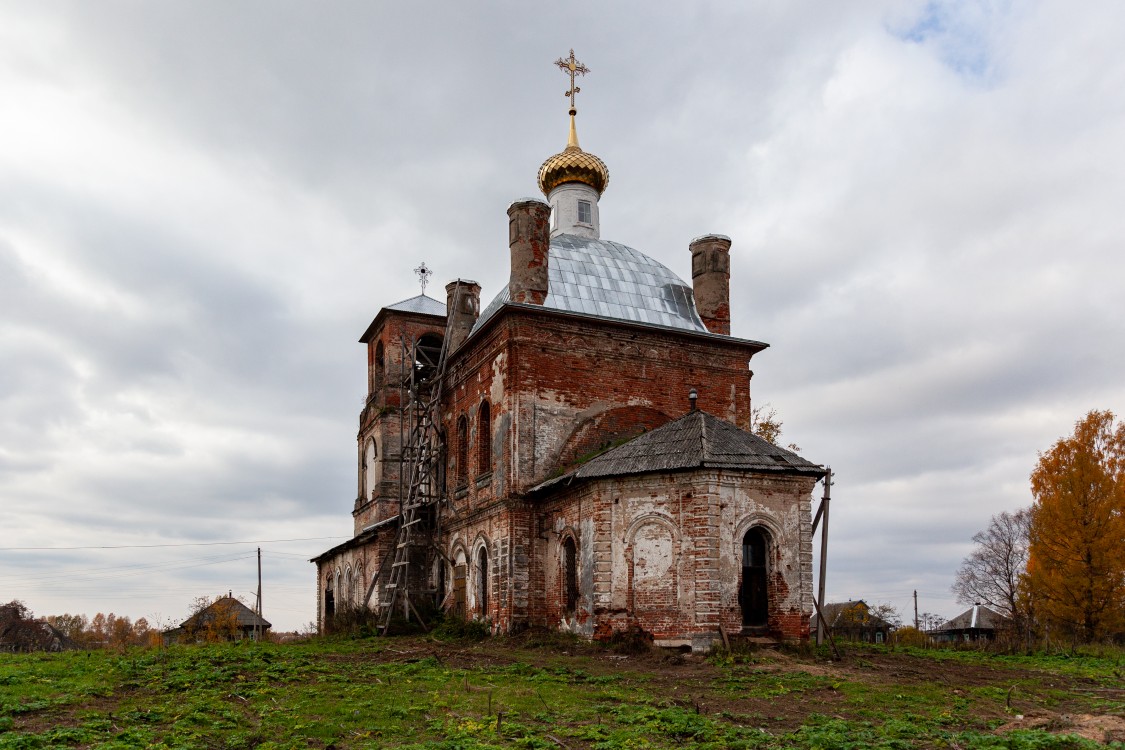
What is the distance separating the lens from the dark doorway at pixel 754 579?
16.2 meters

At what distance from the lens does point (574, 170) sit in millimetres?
25703

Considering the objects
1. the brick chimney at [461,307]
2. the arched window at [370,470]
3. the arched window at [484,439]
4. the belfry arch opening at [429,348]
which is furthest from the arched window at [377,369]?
the arched window at [484,439]

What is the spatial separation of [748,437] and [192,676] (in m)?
10.0

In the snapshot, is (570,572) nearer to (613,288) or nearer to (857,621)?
(613,288)

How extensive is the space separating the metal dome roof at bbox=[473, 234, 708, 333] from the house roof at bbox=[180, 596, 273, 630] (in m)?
27.5

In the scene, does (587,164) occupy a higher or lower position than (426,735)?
higher

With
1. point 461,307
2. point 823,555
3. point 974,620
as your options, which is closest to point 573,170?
point 461,307

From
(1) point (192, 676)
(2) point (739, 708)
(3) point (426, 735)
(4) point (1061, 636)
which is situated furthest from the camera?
(4) point (1061, 636)

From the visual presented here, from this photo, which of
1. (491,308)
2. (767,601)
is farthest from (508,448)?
(767,601)

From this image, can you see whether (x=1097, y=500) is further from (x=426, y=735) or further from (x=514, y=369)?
(x=426, y=735)

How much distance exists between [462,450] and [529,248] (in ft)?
17.4

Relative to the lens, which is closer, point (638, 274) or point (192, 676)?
point (192, 676)

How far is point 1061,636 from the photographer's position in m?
24.3

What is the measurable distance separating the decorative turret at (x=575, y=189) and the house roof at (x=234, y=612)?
2613 centimetres
